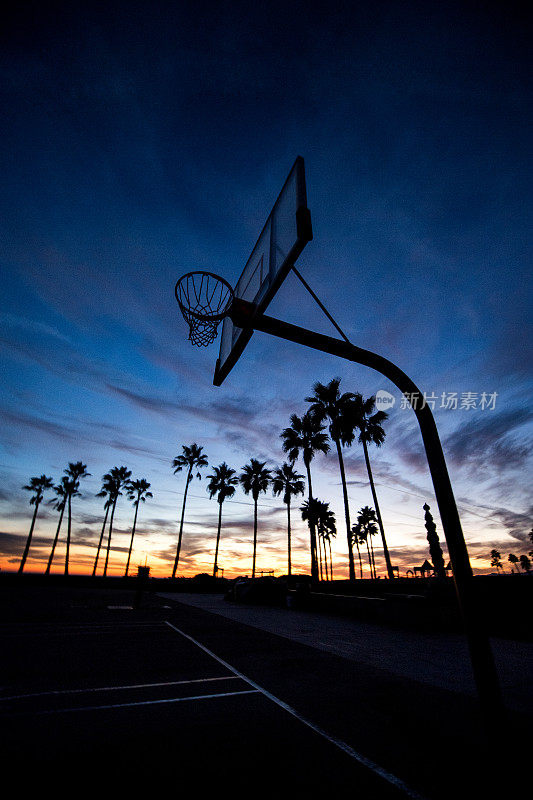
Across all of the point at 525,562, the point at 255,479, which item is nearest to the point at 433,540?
the point at 255,479

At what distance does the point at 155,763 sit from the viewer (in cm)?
283

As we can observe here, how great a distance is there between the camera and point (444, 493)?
13.1 feet

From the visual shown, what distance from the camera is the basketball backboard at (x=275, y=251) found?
189 inches

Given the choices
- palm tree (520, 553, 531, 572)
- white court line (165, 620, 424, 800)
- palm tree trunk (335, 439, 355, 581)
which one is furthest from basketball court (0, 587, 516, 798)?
palm tree (520, 553, 531, 572)

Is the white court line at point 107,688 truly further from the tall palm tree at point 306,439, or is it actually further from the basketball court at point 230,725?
the tall palm tree at point 306,439

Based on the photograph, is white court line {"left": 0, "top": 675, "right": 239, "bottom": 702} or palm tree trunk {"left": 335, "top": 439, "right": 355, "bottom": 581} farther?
palm tree trunk {"left": 335, "top": 439, "right": 355, "bottom": 581}

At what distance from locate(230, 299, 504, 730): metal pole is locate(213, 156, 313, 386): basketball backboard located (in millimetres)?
484

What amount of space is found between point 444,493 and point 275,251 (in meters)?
4.29

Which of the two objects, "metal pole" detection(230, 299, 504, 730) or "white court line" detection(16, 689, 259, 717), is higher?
"metal pole" detection(230, 299, 504, 730)

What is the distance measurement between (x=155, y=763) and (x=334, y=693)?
266cm

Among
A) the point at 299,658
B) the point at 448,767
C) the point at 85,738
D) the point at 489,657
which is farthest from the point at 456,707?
the point at 85,738

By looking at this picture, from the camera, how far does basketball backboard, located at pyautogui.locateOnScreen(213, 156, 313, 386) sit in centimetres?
480

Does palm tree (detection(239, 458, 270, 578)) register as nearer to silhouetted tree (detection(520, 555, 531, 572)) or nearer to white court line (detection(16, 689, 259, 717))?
white court line (detection(16, 689, 259, 717))

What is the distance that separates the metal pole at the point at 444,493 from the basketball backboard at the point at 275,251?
48 cm
